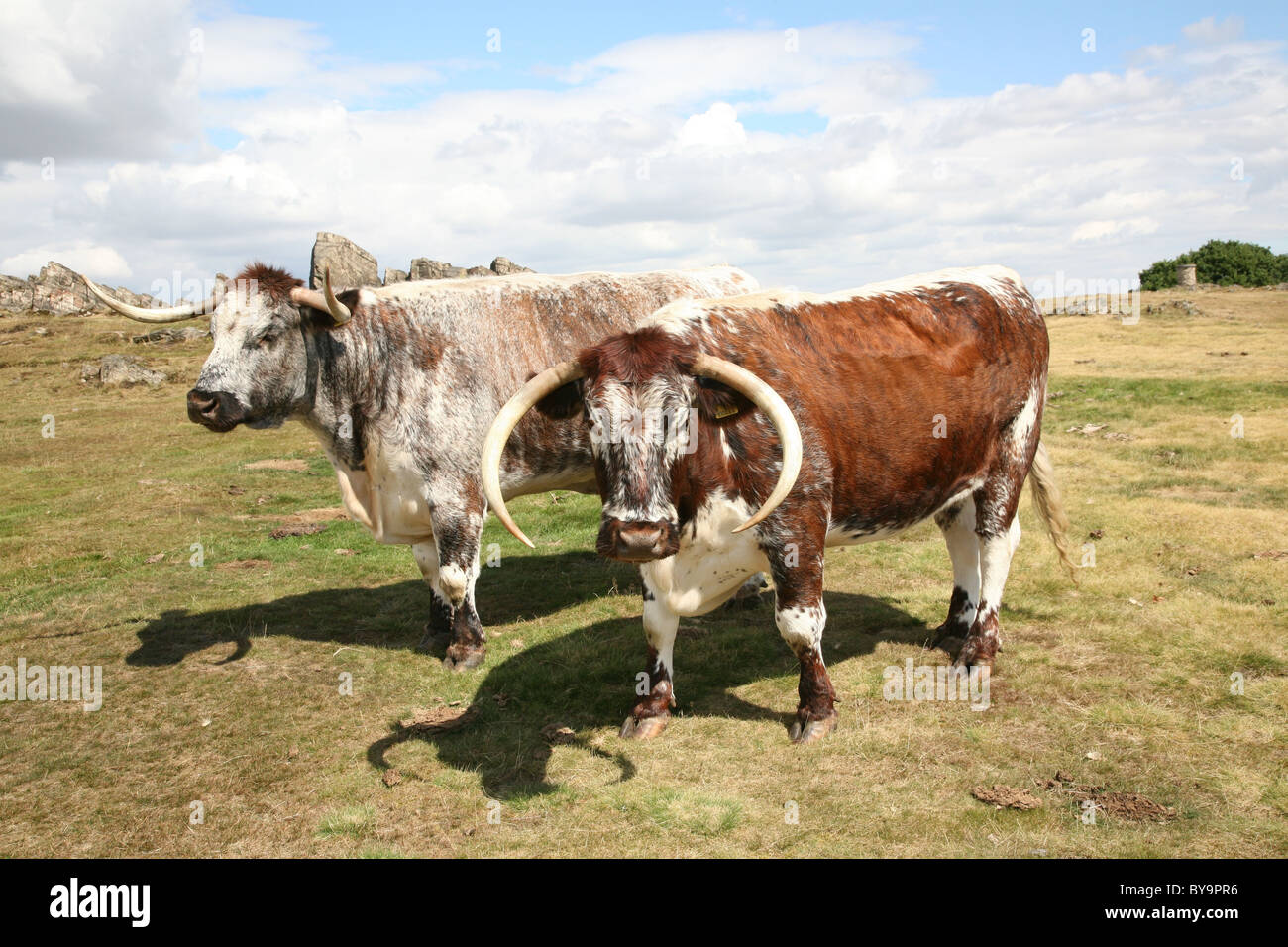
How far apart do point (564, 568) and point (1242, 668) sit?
6404 mm

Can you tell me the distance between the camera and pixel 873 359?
6426 mm

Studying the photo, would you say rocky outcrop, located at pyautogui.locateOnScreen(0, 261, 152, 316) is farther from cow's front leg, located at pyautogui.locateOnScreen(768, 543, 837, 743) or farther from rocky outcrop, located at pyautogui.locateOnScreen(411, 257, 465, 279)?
cow's front leg, located at pyautogui.locateOnScreen(768, 543, 837, 743)

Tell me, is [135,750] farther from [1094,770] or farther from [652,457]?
[1094,770]

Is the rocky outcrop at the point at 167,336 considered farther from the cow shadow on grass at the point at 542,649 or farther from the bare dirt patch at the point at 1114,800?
the bare dirt patch at the point at 1114,800

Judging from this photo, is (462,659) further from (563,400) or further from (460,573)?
(563,400)

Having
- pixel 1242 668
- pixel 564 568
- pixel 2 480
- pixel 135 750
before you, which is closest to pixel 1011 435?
pixel 1242 668

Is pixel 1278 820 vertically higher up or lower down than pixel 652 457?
lower down

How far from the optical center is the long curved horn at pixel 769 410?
5.02m

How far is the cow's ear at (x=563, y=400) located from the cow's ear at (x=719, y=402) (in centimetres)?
73

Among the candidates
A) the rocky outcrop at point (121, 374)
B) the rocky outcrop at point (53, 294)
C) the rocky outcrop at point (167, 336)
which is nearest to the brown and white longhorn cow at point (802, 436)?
the rocky outcrop at point (121, 374)

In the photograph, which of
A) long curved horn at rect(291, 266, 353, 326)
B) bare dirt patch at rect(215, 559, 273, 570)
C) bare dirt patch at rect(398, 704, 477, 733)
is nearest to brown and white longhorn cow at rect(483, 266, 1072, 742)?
bare dirt patch at rect(398, 704, 477, 733)

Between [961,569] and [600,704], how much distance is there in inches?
123
